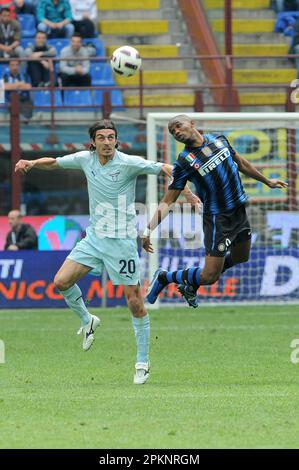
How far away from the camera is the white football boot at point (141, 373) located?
1146 centimetres

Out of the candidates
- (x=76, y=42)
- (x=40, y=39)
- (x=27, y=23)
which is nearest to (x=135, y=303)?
(x=76, y=42)

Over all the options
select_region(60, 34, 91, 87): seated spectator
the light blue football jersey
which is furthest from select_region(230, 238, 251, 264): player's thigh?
select_region(60, 34, 91, 87): seated spectator

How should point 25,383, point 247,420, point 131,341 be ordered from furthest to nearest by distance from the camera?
point 131,341, point 25,383, point 247,420

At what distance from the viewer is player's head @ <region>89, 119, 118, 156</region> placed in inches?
454

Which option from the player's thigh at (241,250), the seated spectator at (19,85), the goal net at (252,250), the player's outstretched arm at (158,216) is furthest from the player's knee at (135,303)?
the seated spectator at (19,85)

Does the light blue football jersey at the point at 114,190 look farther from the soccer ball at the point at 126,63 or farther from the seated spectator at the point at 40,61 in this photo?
the seated spectator at the point at 40,61

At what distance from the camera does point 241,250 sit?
41.8 feet

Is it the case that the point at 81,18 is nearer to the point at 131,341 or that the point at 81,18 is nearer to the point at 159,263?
the point at 159,263

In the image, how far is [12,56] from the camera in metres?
24.5

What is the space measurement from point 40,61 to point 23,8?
8.94 ft

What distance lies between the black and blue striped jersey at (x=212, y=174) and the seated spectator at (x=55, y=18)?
14044 millimetres
